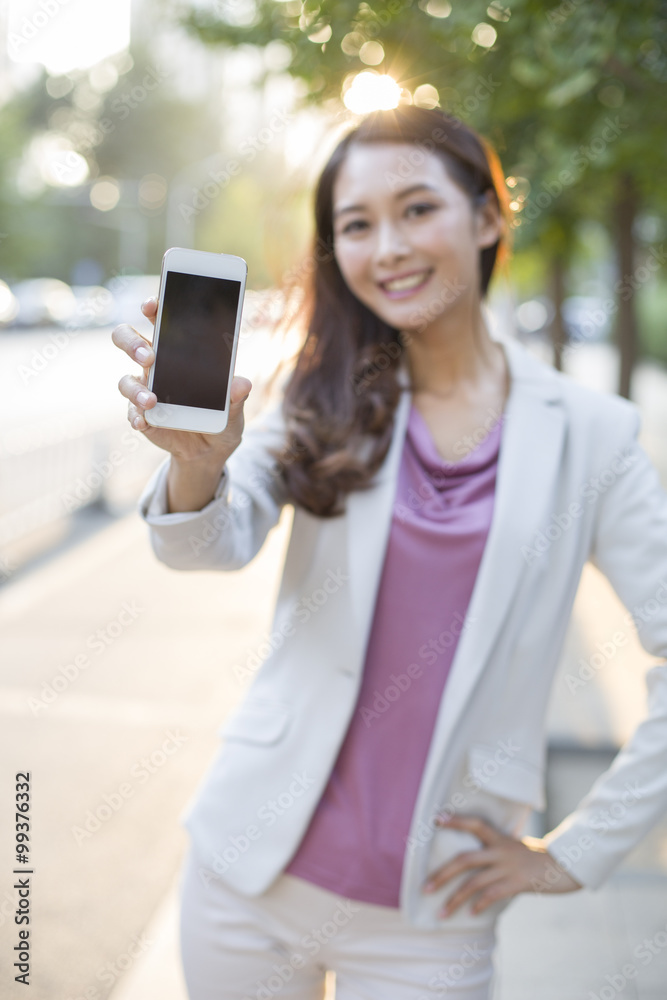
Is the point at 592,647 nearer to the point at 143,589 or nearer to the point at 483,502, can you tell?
the point at 143,589

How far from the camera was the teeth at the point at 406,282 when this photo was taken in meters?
1.67

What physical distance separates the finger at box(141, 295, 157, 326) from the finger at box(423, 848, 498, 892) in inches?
40.3

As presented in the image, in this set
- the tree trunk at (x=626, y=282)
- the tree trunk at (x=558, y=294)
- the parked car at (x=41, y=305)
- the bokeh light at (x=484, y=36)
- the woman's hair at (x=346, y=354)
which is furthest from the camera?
the parked car at (x=41, y=305)

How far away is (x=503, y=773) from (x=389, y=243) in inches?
36.7

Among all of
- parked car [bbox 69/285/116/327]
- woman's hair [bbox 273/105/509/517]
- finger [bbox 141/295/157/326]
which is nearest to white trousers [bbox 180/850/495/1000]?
woman's hair [bbox 273/105/509/517]

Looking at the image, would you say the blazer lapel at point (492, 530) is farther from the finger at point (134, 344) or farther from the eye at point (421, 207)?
the finger at point (134, 344)

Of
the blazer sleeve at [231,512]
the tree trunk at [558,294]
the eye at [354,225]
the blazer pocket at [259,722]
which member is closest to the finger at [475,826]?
the blazer pocket at [259,722]

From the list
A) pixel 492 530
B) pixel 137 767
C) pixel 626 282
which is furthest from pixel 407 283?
pixel 626 282

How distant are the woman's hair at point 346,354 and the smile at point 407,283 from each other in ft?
0.59

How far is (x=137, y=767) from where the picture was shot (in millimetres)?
4469

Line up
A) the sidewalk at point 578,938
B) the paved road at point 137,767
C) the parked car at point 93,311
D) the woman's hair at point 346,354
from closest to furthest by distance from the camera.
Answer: the woman's hair at point 346,354, the sidewalk at point 578,938, the paved road at point 137,767, the parked car at point 93,311

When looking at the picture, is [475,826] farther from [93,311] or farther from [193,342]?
[93,311]

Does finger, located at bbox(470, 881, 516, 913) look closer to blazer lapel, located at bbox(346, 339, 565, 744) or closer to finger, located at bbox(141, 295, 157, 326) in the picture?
blazer lapel, located at bbox(346, 339, 565, 744)

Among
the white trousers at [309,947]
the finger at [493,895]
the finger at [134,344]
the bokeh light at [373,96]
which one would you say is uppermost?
the bokeh light at [373,96]
